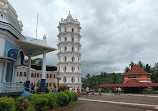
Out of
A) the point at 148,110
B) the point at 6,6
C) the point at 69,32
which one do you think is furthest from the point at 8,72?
→ the point at 69,32

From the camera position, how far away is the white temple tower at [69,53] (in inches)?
1521

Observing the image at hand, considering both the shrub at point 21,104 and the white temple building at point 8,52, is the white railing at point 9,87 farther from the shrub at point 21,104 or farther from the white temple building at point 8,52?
the shrub at point 21,104

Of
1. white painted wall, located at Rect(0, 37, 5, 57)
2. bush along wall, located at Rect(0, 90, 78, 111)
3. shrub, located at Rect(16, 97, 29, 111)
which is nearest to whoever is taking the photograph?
bush along wall, located at Rect(0, 90, 78, 111)

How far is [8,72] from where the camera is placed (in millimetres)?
15234

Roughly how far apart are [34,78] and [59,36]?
1369cm

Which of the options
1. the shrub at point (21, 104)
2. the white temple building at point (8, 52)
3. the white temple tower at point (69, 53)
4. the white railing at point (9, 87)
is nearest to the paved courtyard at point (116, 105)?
the shrub at point (21, 104)

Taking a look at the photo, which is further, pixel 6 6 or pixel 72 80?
pixel 72 80

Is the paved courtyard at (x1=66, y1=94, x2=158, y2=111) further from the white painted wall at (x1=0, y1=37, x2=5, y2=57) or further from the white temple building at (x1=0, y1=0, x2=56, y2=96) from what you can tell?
the white painted wall at (x1=0, y1=37, x2=5, y2=57)

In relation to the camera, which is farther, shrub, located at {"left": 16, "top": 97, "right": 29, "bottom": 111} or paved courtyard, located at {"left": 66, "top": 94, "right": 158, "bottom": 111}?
paved courtyard, located at {"left": 66, "top": 94, "right": 158, "bottom": 111}

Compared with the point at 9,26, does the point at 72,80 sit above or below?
below

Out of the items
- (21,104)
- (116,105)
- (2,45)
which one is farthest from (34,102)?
(116,105)

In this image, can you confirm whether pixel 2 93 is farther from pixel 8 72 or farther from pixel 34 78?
pixel 34 78

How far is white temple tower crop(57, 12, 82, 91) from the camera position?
38.6 meters

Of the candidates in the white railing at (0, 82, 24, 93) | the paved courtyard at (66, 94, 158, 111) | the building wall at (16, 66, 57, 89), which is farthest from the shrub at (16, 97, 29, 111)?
the building wall at (16, 66, 57, 89)
